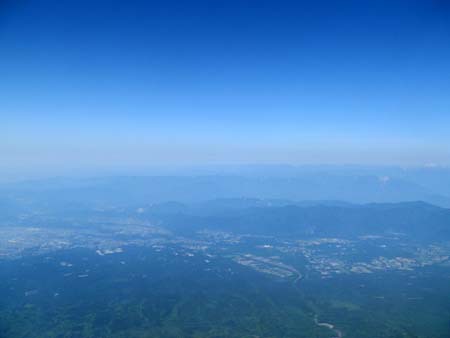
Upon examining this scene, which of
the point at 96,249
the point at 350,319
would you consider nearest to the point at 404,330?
the point at 350,319

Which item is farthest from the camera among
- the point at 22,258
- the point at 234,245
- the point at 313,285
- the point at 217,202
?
the point at 217,202

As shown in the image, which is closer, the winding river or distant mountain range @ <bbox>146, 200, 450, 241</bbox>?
the winding river

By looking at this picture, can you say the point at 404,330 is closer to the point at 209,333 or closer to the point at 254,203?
the point at 209,333

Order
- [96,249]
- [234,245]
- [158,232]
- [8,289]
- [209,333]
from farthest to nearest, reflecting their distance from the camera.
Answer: [158,232], [234,245], [96,249], [8,289], [209,333]

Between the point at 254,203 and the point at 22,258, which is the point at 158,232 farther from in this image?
the point at 254,203

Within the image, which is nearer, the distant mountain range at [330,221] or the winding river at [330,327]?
the winding river at [330,327]

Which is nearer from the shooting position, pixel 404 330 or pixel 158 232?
pixel 404 330

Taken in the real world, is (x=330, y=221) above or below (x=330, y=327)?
below

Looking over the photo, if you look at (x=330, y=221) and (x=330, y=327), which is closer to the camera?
(x=330, y=327)

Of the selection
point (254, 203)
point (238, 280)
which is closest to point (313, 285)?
point (238, 280)
